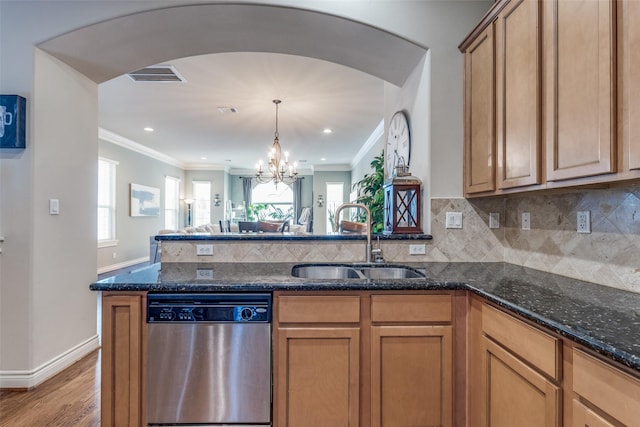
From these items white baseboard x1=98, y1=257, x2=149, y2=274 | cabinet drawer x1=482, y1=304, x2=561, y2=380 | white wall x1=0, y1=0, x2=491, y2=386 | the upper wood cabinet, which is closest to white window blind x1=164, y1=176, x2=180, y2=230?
white baseboard x1=98, y1=257, x2=149, y2=274

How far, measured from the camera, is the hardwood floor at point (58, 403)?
6.36 ft

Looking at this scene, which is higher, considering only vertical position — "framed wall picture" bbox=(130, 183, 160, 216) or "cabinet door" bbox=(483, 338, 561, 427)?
"framed wall picture" bbox=(130, 183, 160, 216)

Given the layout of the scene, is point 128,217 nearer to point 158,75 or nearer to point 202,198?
point 202,198

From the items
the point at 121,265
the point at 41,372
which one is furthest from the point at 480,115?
the point at 121,265

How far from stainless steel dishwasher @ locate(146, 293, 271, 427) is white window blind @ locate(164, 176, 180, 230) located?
8.10 meters

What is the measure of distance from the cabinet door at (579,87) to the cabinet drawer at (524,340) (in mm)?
630

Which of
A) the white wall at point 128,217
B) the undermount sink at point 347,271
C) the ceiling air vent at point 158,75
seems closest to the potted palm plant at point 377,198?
the undermount sink at point 347,271

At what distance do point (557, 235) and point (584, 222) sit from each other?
0.63ft

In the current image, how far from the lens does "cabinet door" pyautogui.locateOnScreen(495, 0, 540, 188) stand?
151cm

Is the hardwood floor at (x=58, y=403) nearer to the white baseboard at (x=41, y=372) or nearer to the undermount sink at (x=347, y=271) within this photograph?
the white baseboard at (x=41, y=372)

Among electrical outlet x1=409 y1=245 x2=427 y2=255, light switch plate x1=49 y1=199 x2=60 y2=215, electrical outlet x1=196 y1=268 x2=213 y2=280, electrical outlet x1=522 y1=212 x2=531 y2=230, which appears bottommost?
electrical outlet x1=196 y1=268 x2=213 y2=280

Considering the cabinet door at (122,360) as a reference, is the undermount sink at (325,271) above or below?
above

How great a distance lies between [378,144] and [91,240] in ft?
16.4

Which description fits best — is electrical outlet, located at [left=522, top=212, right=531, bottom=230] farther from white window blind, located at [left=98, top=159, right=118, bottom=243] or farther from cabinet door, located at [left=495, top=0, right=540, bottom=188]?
white window blind, located at [left=98, top=159, right=118, bottom=243]
